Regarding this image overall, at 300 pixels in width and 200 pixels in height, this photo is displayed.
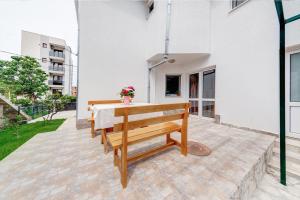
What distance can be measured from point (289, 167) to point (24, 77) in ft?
56.6

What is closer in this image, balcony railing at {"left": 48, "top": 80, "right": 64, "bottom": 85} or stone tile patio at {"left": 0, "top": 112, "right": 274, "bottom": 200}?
stone tile patio at {"left": 0, "top": 112, "right": 274, "bottom": 200}

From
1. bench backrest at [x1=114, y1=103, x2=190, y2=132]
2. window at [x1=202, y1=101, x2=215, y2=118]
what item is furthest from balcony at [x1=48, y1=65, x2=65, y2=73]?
bench backrest at [x1=114, y1=103, x2=190, y2=132]

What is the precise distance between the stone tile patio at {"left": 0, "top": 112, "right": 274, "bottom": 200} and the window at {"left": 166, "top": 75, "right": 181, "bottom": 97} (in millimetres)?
3835

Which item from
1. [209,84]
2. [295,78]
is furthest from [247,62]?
[209,84]

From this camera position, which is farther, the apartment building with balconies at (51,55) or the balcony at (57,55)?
the balcony at (57,55)

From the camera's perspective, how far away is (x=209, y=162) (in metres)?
1.91

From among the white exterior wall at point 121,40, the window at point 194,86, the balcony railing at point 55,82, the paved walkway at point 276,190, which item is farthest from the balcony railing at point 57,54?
the paved walkway at point 276,190

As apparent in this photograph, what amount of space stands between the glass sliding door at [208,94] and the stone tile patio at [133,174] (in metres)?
2.27

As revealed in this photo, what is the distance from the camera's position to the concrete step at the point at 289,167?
1.94m

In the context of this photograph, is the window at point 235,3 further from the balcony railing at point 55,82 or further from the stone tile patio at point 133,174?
the balcony railing at point 55,82

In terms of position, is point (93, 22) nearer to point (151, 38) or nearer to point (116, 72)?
point (116, 72)

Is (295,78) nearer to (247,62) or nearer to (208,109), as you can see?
(247,62)

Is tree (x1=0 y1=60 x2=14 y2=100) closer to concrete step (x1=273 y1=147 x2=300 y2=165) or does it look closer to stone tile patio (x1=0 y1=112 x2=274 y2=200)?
stone tile patio (x1=0 y1=112 x2=274 y2=200)

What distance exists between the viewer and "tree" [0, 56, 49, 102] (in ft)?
35.3
